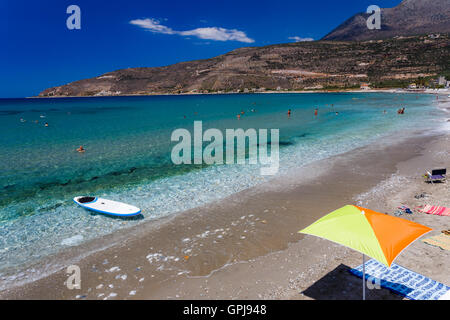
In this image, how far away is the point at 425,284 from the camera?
691cm

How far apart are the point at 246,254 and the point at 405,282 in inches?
176

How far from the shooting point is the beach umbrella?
17.9ft

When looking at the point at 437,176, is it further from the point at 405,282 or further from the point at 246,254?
the point at 246,254

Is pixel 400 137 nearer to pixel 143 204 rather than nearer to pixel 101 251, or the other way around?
pixel 143 204

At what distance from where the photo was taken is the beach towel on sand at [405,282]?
21.7ft

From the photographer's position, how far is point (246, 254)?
916 cm

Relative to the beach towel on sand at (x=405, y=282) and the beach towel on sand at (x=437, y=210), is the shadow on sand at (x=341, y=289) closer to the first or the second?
the beach towel on sand at (x=405, y=282)

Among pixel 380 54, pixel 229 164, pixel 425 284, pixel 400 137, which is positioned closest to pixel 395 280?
pixel 425 284

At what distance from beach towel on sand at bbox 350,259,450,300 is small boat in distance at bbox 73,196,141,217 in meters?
9.21

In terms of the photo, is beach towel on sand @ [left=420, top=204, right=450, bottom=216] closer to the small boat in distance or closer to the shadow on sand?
the shadow on sand

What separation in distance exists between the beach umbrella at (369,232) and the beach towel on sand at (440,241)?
3645 mm

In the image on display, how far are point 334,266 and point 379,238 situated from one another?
2945 millimetres

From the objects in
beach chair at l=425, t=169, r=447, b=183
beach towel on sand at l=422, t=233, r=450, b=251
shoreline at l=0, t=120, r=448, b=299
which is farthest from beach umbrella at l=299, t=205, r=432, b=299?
beach chair at l=425, t=169, r=447, b=183

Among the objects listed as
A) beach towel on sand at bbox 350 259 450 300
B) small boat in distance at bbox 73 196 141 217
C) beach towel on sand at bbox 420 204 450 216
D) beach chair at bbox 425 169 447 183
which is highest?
beach chair at bbox 425 169 447 183
